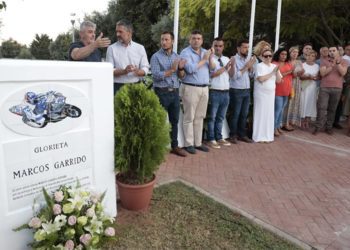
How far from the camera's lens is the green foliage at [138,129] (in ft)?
10.4

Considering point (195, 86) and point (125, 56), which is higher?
point (125, 56)

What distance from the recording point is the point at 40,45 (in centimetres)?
4953

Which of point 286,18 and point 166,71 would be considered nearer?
point 166,71

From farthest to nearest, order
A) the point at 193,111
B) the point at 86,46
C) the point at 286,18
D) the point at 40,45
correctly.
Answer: the point at 40,45
the point at 286,18
the point at 193,111
the point at 86,46

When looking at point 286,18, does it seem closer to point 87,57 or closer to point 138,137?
point 87,57

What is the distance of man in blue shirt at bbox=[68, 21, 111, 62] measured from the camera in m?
3.80

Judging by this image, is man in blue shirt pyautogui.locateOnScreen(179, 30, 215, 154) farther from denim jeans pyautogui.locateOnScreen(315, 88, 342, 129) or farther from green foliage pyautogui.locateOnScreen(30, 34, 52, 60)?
green foliage pyautogui.locateOnScreen(30, 34, 52, 60)

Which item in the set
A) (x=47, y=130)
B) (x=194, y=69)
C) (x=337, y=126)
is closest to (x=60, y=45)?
(x=337, y=126)

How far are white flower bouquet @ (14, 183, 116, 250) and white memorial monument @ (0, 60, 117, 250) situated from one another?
158 millimetres

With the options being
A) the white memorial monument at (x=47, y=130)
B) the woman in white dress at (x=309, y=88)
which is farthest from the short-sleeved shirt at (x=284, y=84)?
the white memorial monument at (x=47, y=130)

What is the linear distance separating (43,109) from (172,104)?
2793mm

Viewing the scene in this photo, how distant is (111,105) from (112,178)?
73 centimetres

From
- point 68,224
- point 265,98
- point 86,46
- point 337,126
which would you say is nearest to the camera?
point 68,224

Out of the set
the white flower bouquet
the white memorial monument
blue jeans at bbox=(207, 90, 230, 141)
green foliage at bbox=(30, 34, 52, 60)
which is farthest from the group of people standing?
Result: green foliage at bbox=(30, 34, 52, 60)
